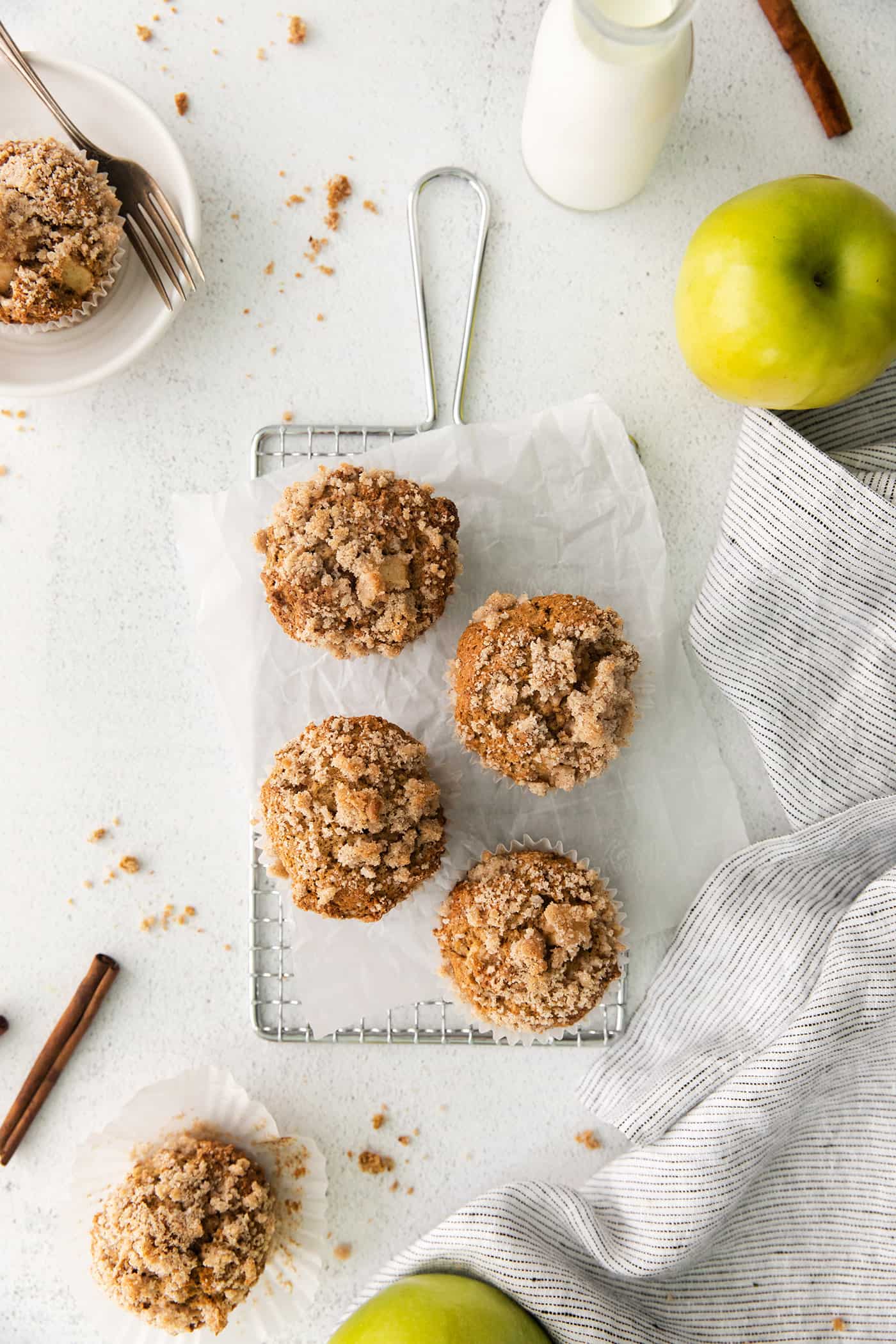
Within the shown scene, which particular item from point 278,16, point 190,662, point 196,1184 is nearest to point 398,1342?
point 196,1184

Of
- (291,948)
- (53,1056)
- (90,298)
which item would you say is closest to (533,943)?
(291,948)

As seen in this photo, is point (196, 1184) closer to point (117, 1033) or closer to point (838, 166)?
point (117, 1033)

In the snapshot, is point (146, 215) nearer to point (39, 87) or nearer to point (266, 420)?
point (39, 87)

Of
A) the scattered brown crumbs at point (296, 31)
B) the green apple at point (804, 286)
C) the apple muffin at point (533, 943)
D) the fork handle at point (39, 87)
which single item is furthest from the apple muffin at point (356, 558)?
the scattered brown crumbs at point (296, 31)

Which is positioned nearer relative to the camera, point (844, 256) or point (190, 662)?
point (844, 256)

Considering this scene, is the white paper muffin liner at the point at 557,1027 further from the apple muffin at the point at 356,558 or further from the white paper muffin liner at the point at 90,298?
the white paper muffin liner at the point at 90,298

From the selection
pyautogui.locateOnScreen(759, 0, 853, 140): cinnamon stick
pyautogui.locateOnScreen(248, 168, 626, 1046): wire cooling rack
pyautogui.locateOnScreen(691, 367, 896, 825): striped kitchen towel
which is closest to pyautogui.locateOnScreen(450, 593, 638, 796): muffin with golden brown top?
pyautogui.locateOnScreen(691, 367, 896, 825): striped kitchen towel

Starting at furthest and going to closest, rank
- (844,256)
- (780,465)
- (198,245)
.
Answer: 1. (198,245)
2. (780,465)
3. (844,256)
